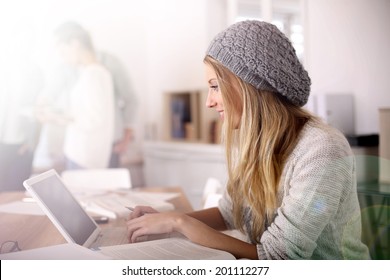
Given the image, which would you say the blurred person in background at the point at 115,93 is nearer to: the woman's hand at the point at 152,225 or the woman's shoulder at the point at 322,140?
the woman's hand at the point at 152,225

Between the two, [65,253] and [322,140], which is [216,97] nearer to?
[322,140]

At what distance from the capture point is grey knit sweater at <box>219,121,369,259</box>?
1.01 metres

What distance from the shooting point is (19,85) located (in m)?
2.73

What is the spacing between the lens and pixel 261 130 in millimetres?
1118

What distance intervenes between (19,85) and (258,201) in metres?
1.99

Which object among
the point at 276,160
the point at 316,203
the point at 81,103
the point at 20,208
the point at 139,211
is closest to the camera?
the point at 316,203

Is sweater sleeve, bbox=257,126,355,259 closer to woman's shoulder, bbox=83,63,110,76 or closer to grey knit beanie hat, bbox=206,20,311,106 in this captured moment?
grey knit beanie hat, bbox=206,20,311,106

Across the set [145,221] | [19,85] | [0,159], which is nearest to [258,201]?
[145,221]

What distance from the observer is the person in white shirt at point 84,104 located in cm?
287

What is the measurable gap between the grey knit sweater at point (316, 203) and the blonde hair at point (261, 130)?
3 centimetres

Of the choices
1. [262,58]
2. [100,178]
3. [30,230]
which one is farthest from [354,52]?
[100,178]

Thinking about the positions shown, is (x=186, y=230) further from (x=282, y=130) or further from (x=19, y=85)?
(x=19, y=85)

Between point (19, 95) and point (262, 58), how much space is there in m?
1.98

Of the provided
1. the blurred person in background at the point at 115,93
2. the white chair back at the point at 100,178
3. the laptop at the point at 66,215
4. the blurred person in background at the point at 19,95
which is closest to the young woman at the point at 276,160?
the laptop at the point at 66,215
